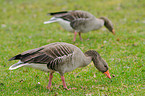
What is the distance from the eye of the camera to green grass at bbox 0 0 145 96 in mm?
6219

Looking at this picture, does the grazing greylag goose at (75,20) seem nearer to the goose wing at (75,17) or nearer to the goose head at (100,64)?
the goose wing at (75,17)

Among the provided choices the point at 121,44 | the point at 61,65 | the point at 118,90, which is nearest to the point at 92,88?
the point at 118,90

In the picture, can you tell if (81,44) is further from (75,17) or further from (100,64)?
(100,64)

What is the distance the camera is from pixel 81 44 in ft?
33.2

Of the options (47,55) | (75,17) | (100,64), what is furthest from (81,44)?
(47,55)

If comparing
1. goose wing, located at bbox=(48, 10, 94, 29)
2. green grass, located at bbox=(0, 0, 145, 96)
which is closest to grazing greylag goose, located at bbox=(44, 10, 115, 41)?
goose wing, located at bbox=(48, 10, 94, 29)

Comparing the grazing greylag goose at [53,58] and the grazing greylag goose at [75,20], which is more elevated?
the grazing greylag goose at [53,58]

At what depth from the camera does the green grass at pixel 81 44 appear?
622cm

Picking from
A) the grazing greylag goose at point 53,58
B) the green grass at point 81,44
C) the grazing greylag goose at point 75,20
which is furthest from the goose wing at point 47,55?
the grazing greylag goose at point 75,20

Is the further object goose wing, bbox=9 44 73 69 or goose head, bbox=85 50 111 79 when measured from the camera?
goose head, bbox=85 50 111 79

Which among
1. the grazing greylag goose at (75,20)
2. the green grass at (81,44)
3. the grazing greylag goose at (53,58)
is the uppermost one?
the grazing greylag goose at (53,58)

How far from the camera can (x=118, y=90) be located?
594cm

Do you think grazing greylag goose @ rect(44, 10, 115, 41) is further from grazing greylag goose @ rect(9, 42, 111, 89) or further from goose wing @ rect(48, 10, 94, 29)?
grazing greylag goose @ rect(9, 42, 111, 89)

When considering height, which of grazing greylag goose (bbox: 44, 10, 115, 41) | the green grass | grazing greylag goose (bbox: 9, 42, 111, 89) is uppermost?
grazing greylag goose (bbox: 9, 42, 111, 89)
